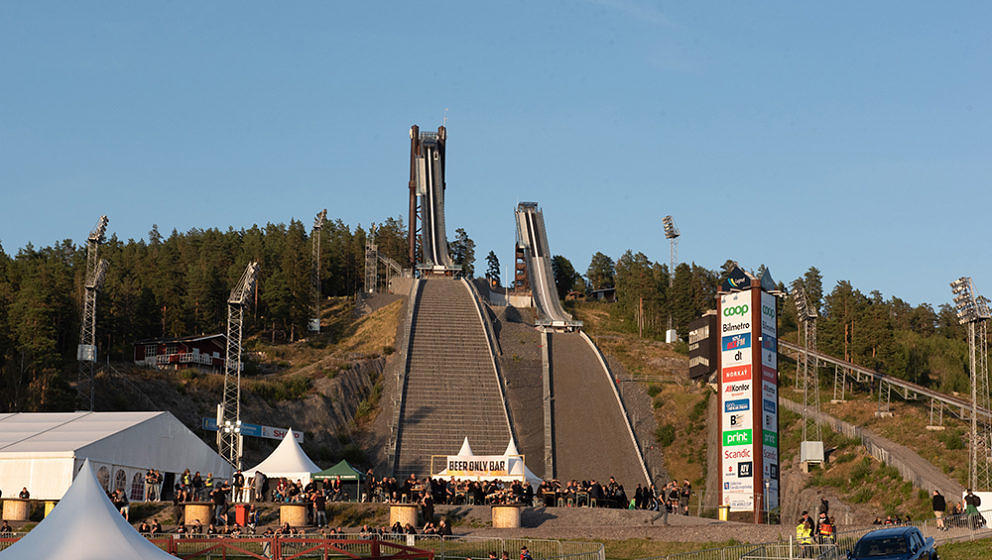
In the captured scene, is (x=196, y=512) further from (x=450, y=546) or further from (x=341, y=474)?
(x=450, y=546)

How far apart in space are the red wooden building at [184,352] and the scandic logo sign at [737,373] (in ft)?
129

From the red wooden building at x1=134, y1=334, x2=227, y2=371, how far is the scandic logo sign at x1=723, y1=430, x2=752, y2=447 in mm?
39812

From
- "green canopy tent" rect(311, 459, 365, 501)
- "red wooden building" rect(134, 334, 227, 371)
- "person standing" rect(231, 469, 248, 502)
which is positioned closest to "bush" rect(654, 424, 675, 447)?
"green canopy tent" rect(311, 459, 365, 501)

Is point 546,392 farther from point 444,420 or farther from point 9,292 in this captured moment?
point 9,292

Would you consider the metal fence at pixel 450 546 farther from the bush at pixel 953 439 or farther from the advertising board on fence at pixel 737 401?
→ the bush at pixel 953 439

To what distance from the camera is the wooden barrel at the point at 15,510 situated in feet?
105

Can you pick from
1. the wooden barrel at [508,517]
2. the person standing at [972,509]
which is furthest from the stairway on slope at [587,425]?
the person standing at [972,509]

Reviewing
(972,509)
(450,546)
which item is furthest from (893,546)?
(450,546)

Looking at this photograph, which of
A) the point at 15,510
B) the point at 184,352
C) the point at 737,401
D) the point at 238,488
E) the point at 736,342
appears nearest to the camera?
the point at 15,510

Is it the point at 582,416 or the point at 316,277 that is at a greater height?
the point at 316,277

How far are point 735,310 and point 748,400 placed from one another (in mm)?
3340

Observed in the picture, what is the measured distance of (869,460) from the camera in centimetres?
4622

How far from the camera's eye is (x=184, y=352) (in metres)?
71.8

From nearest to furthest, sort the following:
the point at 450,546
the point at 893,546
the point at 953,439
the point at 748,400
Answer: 1. the point at 893,546
2. the point at 450,546
3. the point at 748,400
4. the point at 953,439
